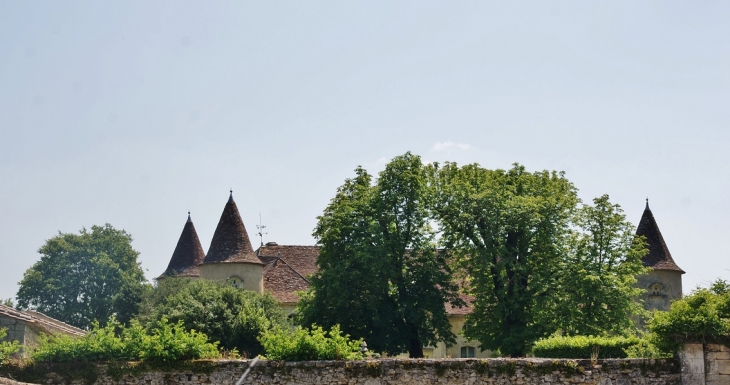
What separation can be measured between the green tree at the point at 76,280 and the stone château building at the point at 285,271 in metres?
16.7

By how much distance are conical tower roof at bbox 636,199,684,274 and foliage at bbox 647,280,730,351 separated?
29.4m

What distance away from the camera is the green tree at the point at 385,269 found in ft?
105

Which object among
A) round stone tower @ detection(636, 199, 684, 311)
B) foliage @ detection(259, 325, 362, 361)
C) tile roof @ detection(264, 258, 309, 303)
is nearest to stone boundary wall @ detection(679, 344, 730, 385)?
foliage @ detection(259, 325, 362, 361)

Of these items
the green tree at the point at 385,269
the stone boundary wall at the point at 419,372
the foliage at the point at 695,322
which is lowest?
the stone boundary wall at the point at 419,372

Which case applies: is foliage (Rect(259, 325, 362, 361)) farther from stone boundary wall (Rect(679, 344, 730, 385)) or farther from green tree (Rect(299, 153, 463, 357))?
green tree (Rect(299, 153, 463, 357))

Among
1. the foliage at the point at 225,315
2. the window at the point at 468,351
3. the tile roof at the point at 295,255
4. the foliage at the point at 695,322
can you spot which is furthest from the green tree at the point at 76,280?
the foliage at the point at 695,322

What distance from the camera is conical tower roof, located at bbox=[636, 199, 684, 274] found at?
153 ft

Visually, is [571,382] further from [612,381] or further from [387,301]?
[387,301]

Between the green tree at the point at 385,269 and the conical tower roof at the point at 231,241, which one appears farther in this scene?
the conical tower roof at the point at 231,241

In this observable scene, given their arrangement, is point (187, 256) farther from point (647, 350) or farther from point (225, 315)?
point (647, 350)

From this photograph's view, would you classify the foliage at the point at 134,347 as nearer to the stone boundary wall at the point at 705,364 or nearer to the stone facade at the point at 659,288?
the stone boundary wall at the point at 705,364

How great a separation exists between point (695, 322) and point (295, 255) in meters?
35.1

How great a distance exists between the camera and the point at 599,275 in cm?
3412

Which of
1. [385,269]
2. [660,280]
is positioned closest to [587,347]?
[385,269]
